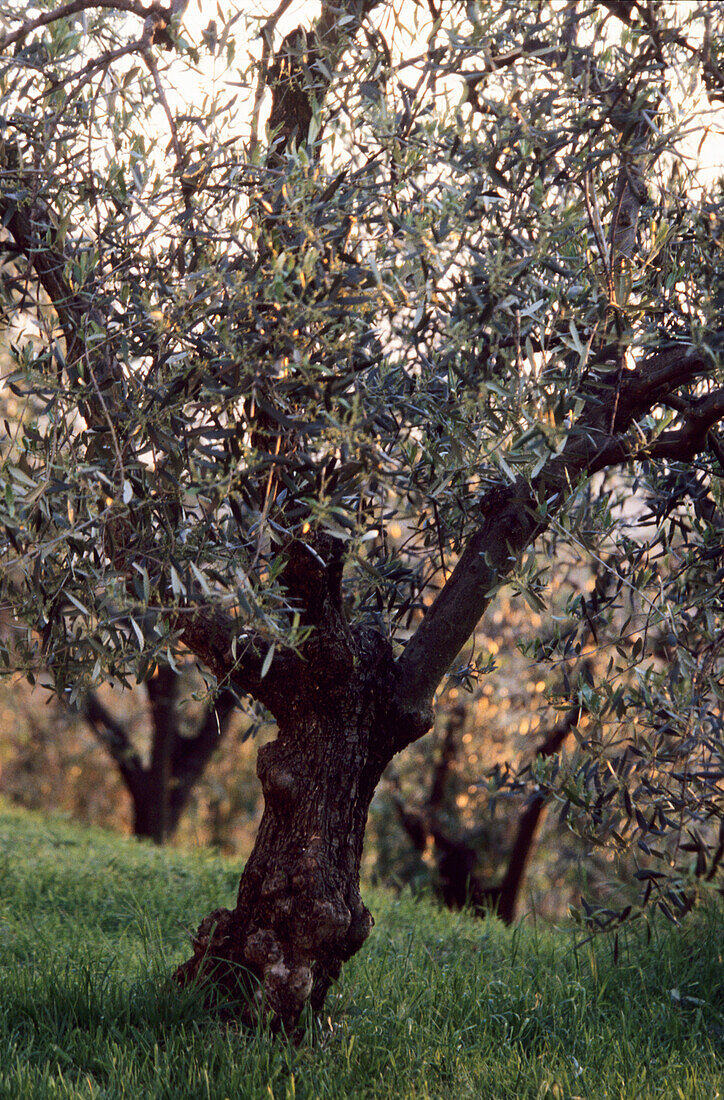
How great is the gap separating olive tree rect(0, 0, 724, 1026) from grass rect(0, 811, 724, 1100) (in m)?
0.28

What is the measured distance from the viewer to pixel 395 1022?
412 centimetres

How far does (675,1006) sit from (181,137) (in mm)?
4511

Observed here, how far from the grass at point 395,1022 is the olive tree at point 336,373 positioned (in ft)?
0.92

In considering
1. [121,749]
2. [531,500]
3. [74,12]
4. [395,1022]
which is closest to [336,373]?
[531,500]

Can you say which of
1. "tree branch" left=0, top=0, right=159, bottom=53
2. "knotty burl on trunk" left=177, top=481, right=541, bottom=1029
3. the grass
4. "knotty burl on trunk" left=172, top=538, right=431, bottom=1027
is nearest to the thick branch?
"knotty burl on trunk" left=177, top=481, right=541, bottom=1029

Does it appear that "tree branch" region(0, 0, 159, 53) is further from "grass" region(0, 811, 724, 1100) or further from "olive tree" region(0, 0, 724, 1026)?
"grass" region(0, 811, 724, 1100)

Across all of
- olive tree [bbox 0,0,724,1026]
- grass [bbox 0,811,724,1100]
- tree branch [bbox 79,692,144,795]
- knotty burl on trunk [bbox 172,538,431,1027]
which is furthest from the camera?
tree branch [bbox 79,692,144,795]

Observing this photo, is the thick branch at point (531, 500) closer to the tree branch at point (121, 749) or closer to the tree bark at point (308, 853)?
the tree bark at point (308, 853)

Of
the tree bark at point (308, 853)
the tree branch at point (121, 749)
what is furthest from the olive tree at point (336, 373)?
the tree branch at point (121, 749)

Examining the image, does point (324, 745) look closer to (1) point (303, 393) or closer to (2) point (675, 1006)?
(1) point (303, 393)

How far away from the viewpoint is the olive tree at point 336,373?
2.95 metres

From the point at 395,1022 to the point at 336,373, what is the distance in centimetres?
275

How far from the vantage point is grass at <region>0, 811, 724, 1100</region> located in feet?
11.6

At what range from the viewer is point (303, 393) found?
3.06 m
